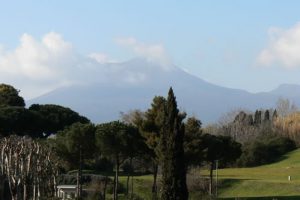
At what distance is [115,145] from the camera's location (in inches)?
1528

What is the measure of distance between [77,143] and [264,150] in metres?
40.6

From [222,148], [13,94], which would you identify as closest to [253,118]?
[13,94]

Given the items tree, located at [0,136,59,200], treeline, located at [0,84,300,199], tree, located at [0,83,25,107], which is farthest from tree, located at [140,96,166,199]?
tree, located at [0,83,25,107]

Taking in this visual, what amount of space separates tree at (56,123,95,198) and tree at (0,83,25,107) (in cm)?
2910

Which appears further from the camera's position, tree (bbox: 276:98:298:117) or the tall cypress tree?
tree (bbox: 276:98:298:117)

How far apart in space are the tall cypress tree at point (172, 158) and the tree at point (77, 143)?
38.3ft

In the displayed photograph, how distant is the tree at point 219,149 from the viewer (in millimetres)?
44281

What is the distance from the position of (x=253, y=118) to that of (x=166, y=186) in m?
79.1

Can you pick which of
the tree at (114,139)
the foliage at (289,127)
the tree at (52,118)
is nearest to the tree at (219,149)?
the tree at (114,139)

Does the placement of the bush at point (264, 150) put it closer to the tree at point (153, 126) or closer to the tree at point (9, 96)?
the tree at point (9, 96)

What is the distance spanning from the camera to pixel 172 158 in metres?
27.1

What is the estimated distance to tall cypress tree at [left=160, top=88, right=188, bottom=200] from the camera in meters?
26.5

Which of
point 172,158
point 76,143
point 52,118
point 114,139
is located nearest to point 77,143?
point 76,143

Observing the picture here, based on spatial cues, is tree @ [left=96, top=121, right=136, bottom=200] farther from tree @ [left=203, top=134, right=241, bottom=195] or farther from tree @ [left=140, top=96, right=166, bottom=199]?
tree @ [left=203, top=134, right=241, bottom=195]
